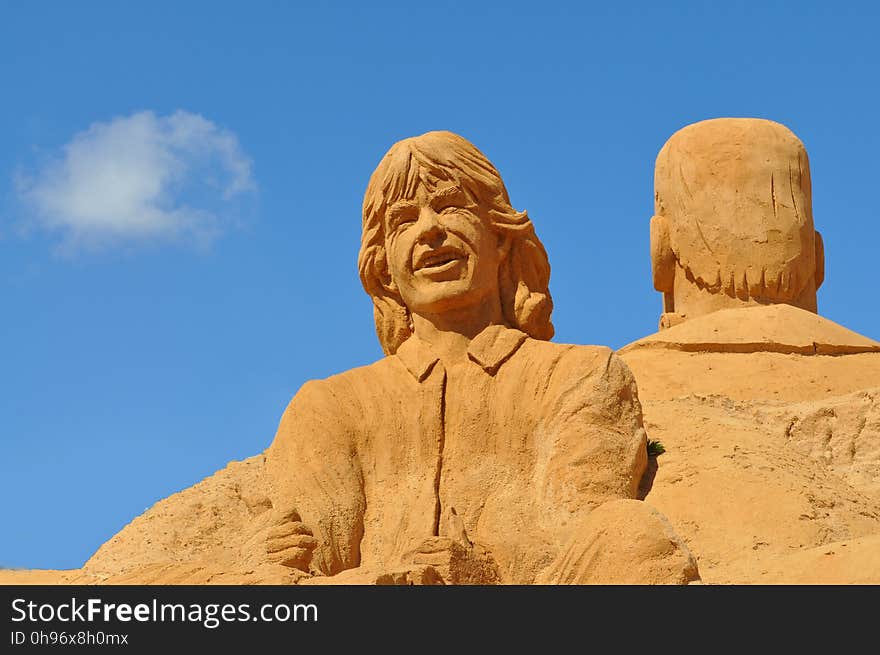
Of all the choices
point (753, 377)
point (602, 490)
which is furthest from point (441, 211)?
point (753, 377)

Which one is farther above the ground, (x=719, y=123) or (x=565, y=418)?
(x=719, y=123)

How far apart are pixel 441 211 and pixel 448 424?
4.19 feet

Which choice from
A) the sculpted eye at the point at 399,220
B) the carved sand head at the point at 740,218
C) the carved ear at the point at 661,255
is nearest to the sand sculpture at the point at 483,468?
the sculpted eye at the point at 399,220

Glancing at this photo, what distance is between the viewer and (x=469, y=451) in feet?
42.9

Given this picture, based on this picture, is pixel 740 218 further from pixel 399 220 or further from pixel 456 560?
pixel 456 560

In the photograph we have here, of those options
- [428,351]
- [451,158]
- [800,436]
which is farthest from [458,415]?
[800,436]

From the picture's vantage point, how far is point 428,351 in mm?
13477

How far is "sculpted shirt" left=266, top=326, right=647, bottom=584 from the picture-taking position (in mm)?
12719

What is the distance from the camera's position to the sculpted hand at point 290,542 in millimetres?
12516

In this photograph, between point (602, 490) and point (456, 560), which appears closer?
point (456, 560)
